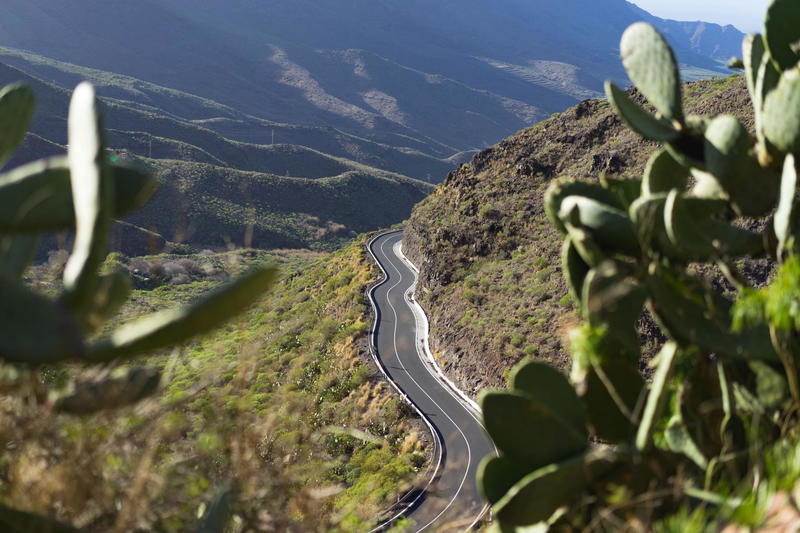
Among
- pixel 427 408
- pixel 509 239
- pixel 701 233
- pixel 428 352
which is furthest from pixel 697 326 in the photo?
pixel 509 239

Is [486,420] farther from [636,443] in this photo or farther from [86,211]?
[86,211]

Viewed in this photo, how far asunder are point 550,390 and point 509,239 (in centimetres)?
2484

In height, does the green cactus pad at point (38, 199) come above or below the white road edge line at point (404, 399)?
above

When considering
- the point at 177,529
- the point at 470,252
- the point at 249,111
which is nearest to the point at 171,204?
the point at 470,252

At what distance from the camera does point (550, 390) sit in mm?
3682

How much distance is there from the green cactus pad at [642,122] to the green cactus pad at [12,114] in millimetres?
3266

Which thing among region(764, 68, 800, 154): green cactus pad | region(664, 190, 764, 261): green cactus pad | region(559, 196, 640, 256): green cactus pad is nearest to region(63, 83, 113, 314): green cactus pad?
region(559, 196, 640, 256): green cactus pad

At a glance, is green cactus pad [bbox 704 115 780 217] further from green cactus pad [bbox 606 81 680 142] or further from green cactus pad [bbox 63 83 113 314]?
green cactus pad [bbox 63 83 113 314]

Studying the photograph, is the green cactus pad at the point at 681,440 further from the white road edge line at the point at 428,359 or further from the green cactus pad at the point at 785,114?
the white road edge line at the point at 428,359

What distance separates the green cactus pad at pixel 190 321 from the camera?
8.31 ft

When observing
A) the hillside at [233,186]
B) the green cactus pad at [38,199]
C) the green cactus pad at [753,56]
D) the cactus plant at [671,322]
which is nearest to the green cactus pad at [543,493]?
the cactus plant at [671,322]

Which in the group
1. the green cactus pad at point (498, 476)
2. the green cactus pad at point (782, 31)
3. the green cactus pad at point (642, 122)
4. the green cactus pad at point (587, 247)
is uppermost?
the green cactus pad at point (782, 31)

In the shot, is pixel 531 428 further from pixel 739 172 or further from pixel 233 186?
pixel 233 186

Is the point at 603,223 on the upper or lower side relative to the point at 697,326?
upper
